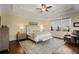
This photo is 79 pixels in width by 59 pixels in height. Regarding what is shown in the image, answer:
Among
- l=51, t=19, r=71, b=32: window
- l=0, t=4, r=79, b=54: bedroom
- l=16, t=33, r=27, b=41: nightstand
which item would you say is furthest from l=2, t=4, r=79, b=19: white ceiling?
l=16, t=33, r=27, b=41: nightstand

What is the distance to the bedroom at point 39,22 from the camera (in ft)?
8.18

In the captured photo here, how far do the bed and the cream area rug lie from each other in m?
0.10

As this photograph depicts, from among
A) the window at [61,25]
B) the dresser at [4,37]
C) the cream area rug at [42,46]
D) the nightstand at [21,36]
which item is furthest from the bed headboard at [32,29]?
the dresser at [4,37]

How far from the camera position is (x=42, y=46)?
8.27ft

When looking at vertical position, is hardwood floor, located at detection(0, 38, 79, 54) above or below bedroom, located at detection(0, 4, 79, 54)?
below

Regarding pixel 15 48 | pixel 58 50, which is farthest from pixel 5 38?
pixel 58 50

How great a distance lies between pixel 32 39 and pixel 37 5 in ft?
2.58

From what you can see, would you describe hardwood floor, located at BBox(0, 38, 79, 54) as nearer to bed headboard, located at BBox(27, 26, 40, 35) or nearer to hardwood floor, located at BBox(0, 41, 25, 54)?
hardwood floor, located at BBox(0, 41, 25, 54)

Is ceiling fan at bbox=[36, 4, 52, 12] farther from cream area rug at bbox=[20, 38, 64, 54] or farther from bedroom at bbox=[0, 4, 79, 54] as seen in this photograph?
cream area rug at bbox=[20, 38, 64, 54]

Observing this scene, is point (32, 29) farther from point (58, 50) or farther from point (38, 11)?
point (58, 50)

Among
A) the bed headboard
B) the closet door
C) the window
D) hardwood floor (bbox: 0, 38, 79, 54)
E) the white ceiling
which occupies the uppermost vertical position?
the white ceiling

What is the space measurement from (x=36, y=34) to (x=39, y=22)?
0.29 metres

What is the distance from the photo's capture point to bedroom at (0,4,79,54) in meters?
2.49
